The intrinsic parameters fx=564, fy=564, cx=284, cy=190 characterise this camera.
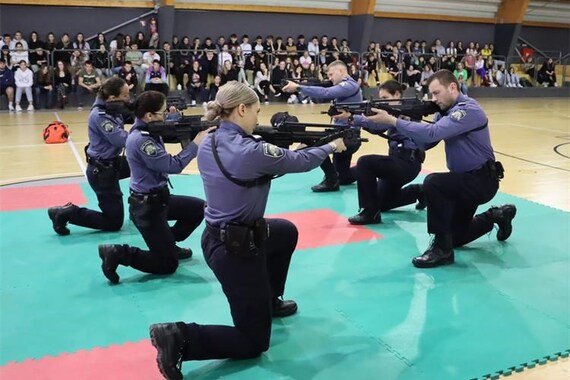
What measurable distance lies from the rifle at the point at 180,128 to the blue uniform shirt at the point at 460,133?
187 cm

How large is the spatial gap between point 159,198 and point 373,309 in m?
2.06

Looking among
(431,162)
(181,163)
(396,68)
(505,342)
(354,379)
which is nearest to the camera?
(354,379)

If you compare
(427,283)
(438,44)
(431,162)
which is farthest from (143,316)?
(438,44)

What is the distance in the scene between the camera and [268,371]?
3.54 m

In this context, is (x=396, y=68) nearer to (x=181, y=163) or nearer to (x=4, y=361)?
(x=181, y=163)

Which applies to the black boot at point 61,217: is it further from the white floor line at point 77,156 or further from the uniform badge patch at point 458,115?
the uniform badge patch at point 458,115

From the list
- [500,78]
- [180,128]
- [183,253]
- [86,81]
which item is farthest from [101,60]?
[500,78]

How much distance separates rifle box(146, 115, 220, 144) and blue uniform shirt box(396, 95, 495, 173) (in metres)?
1.87

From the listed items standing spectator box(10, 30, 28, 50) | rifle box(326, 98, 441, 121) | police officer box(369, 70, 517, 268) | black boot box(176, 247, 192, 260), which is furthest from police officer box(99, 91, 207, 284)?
standing spectator box(10, 30, 28, 50)

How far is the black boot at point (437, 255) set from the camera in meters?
5.26

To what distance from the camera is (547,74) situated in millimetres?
27766

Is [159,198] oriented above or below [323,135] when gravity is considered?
below

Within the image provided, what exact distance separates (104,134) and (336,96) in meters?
3.26

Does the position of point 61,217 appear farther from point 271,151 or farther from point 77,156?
point 77,156
